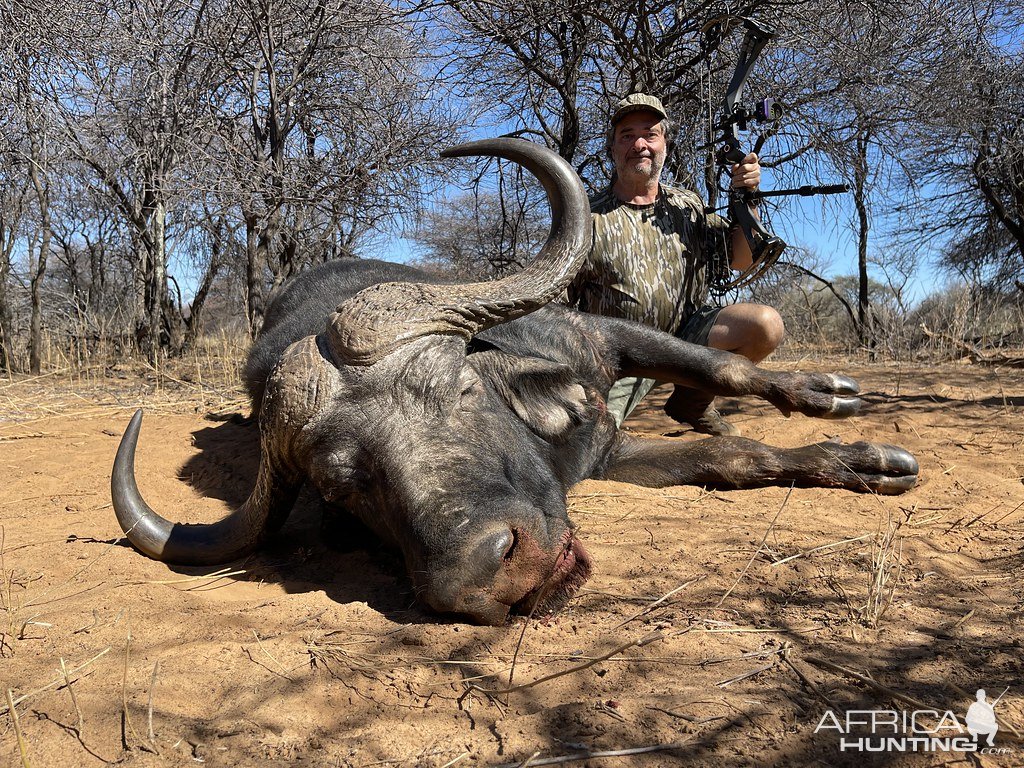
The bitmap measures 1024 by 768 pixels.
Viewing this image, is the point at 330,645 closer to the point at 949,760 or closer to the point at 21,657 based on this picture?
the point at 21,657

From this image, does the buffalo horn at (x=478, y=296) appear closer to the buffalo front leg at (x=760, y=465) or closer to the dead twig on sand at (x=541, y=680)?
the buffalo front leg at (x=760, y=465)

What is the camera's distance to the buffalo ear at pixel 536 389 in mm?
2936

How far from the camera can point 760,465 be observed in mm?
3436

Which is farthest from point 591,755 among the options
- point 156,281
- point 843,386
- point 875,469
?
point 156,281

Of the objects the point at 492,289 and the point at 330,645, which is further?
the point at 492,289

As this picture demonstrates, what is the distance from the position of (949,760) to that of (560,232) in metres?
2.50

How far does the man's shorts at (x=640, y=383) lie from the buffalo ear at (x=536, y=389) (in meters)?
1.50

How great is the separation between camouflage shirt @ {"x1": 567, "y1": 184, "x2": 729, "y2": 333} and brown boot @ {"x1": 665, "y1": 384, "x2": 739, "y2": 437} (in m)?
0.55

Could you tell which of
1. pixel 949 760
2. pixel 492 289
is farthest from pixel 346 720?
pixel 492 289

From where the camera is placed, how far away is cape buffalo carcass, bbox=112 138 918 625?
6.89 feet

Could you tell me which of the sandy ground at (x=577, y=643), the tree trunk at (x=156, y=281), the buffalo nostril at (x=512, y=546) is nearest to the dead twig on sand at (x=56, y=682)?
the sandy ground at (x=577, y=643)

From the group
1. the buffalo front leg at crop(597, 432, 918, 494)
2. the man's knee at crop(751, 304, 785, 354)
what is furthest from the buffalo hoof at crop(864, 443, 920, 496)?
the man's knee at crop(751, 304, 785, 354)

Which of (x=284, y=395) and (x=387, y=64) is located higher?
(x=387, y=64)

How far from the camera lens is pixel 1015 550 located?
2.40 meters
